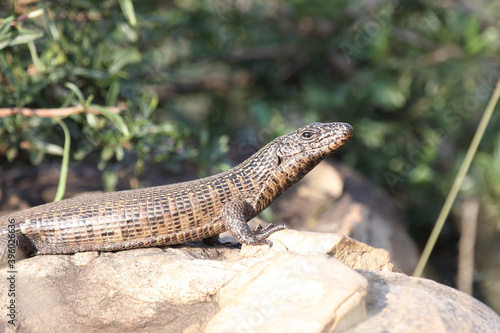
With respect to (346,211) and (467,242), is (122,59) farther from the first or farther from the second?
(467,242)

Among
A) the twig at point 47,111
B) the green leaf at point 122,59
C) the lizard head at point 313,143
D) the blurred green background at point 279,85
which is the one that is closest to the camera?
the lizard head at point 313,143

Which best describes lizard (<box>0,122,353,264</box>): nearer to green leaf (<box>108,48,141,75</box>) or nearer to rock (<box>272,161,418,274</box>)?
rock (<box>272,161,418,274</box>)

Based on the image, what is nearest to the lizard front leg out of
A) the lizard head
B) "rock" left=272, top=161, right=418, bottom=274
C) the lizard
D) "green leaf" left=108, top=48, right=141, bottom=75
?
the lizard

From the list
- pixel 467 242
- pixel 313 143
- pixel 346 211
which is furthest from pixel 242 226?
pixel 467 242

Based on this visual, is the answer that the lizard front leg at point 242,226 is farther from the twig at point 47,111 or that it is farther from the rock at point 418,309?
the twig at point 47,111

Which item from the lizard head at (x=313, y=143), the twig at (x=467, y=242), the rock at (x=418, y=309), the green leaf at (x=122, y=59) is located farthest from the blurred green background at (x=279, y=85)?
the rock at (x=418, y=309)

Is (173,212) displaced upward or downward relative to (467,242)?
upward
